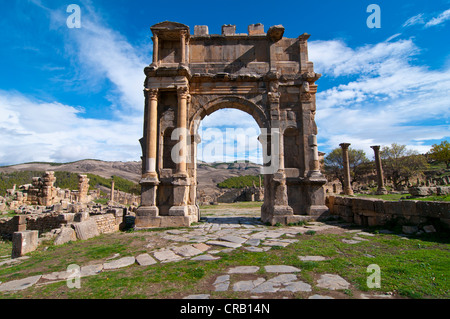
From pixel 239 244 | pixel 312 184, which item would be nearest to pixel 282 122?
pixel 312 184

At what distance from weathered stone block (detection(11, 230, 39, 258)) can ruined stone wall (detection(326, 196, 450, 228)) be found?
972cm

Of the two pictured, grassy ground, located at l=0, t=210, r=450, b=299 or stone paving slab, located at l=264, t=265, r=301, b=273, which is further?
stone paving slab, located at l=264, t=265, r=301, b=273

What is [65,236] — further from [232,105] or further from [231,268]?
[232,105]

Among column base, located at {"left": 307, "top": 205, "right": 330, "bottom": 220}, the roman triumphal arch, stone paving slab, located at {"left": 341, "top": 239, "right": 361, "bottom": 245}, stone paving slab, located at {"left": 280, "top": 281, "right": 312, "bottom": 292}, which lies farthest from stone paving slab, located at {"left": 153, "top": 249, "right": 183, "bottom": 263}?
column base, located at {"left": 307, "top": 205, "right": 330, "bottom": 220}

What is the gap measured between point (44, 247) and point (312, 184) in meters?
8.81

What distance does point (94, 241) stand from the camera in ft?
23.0

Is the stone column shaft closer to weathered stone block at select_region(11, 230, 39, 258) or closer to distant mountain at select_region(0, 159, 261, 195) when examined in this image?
weathered stone block at select_region(11, 230, 39, 258)

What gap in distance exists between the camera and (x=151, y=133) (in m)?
9.40

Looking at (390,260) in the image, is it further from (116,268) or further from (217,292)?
(116,268)

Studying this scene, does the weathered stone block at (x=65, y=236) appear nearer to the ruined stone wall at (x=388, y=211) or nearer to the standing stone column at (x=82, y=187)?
the ruined stone wall at (x=388, y=211)

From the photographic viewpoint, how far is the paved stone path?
3.30 meters

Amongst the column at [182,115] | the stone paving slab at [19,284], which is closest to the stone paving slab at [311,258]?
the stone paving slab at [19,284]

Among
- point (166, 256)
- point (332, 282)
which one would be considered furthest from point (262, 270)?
point (166, 256)

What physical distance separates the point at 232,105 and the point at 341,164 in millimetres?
35593
